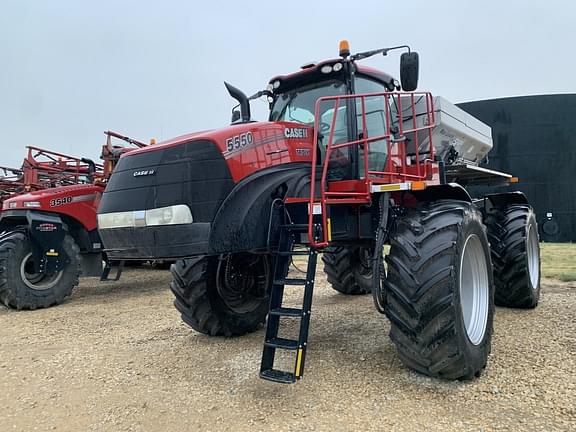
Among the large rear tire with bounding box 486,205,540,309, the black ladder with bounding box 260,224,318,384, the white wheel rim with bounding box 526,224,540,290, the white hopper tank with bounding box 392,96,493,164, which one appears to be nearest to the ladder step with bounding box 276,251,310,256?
the black ladder with bounding box 260,224,318,384

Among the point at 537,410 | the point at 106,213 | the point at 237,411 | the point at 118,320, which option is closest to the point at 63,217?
the point at 118,320

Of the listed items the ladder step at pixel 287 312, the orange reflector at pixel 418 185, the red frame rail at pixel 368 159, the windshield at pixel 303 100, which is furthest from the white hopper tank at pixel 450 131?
the ladder step at pixel 287 312

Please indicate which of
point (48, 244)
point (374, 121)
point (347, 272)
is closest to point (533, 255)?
point (347, 272)

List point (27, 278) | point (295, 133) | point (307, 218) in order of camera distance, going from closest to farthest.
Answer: point (307, 218) → point (295, 133) → point (27, 278)

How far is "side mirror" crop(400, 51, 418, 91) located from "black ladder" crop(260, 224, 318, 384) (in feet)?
5.28

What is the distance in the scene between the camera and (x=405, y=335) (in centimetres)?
366

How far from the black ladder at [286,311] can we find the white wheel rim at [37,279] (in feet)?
19.6

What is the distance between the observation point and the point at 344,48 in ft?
14.9

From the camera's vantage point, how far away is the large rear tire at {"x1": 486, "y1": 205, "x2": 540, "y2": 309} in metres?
6.20

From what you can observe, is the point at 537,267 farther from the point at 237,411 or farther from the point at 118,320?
the point at 118,320

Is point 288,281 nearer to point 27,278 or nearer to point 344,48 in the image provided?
point 344,48

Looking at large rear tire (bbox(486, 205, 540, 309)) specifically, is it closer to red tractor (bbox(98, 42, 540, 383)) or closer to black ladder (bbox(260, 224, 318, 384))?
red tractor (bbox(98, 42, 540, 383))

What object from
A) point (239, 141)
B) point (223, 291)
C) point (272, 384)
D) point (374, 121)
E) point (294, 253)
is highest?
point (374, 121)

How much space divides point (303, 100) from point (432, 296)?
93.9 inches
